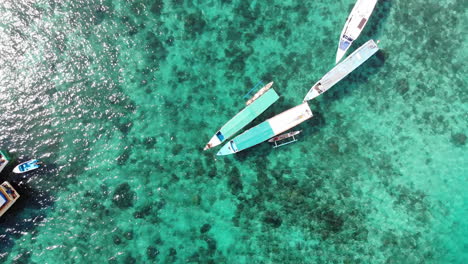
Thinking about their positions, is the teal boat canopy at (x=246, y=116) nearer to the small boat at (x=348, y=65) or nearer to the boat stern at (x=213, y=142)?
the boat stern at (x=213, y=142)

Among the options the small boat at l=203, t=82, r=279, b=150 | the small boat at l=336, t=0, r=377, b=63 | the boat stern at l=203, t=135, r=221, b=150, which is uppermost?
the small boat at l=336, t=0, r=377, b=63

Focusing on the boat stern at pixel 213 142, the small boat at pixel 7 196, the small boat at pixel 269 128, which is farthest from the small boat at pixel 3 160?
the small boat at pixel 269 128

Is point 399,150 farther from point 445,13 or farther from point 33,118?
point 33,118

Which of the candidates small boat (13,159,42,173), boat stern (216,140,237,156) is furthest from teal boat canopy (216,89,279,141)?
small boat (13,159,42,173)

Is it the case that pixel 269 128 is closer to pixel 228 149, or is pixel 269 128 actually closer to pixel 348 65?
pixel 228 149

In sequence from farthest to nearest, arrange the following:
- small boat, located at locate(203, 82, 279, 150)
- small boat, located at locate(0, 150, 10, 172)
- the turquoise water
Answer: the turquoise water < small boat, located at locate(203, 82, 279, 150) < small boat, located at locate(0, 150, 10, 172)

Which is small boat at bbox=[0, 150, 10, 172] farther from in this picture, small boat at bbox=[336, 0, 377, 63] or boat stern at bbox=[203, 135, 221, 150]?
small boat at bbox=[336, 0, 377, 63]
